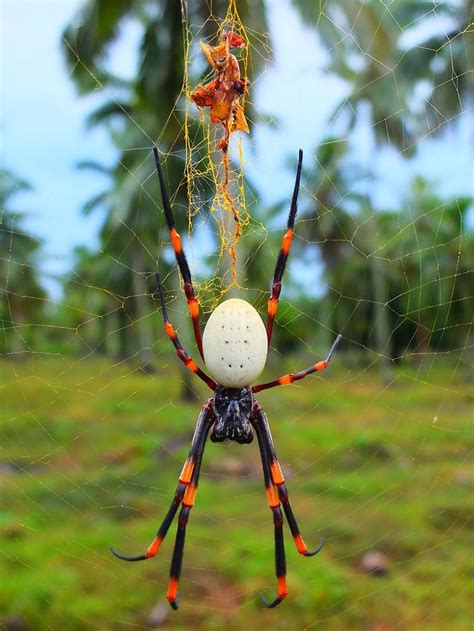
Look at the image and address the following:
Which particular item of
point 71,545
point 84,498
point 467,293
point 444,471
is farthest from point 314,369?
point 467,293

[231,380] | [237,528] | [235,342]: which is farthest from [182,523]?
[237,528]

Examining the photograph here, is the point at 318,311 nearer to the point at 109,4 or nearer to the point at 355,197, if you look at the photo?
the point at 355,197

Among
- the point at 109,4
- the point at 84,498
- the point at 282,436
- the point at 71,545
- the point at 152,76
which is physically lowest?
the point at 282,436

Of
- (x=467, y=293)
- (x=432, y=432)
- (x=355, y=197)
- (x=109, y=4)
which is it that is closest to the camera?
(x=109, y=4)

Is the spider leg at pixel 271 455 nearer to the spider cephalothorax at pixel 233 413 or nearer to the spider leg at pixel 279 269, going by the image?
the spider cephalothorax at pixel 233 413

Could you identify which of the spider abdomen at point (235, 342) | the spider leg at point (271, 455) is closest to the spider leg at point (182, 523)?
the spider leg at point (271, 455)

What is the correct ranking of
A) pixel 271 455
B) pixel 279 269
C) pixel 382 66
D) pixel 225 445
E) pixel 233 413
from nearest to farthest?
1. pixel 279 269
2. pixel 233 413
3. pixel 271 455
4. pixel 382 66
5. pixel 225 445

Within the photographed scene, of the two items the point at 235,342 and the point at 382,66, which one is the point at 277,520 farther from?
the point at 382,66
